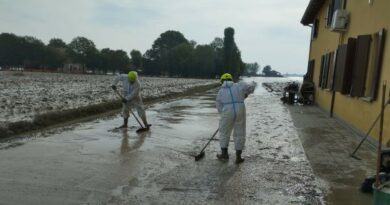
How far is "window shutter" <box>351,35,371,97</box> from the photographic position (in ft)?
33.1

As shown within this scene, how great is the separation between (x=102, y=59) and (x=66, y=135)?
95.9m

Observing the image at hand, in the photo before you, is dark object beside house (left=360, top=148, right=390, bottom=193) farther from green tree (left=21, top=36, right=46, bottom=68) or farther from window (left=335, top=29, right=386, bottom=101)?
green tree (left=21, top=36, right=46, bottom=68)

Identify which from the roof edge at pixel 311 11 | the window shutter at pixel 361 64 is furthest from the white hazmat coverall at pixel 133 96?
the roof edge at pixel 311 11

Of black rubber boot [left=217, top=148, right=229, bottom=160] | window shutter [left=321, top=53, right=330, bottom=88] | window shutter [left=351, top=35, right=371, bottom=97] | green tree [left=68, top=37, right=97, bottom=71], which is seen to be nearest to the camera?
black rubber boot [left=217, top=148, right=229, bottom=160]

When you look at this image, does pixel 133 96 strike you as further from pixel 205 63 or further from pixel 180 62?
pixel 180 62

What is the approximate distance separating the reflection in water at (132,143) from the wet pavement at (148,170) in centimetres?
2

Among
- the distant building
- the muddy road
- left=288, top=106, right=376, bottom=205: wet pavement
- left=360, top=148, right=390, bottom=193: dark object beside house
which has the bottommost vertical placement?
the distant building

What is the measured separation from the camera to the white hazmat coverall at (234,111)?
7.63 meters

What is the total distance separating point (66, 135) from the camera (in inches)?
379

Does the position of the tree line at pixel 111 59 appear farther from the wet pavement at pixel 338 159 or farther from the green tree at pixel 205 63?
the wet pavement at pixel 338 159

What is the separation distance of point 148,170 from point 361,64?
6.06 metres

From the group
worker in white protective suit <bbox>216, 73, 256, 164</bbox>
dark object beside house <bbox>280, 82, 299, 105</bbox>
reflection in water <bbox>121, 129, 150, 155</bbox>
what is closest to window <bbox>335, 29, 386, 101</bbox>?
worker in white protective suit <bbox>216, 73, 256, 164</bbox>

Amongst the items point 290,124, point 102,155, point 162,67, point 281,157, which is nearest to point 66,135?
point 102,155

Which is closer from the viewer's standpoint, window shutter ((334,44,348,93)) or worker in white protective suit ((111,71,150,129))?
worker in white protective suit ((111,71,150,129))
